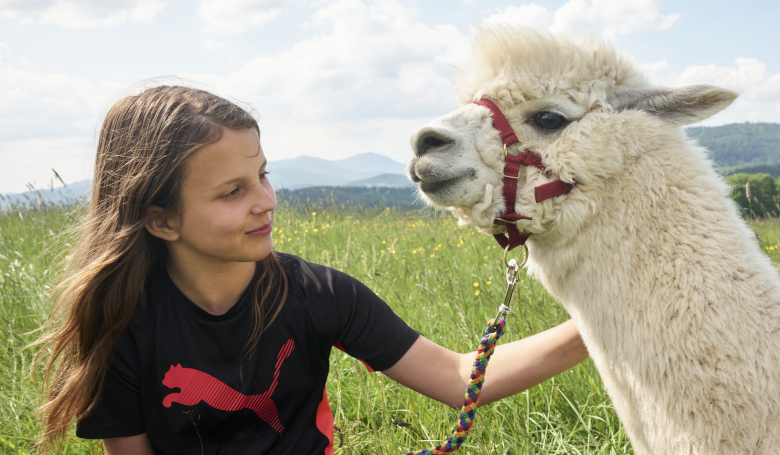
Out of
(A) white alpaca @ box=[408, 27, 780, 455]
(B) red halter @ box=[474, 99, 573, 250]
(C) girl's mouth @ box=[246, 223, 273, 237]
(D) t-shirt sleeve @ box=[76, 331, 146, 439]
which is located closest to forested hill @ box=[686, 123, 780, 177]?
(A) white alpaca @ box=[408, 27, 780, 455]

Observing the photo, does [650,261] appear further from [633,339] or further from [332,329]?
[332,329]

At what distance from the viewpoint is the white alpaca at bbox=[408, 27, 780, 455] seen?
46.1 inches

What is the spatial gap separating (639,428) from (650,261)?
A: 48 cm

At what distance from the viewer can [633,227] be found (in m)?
1.31

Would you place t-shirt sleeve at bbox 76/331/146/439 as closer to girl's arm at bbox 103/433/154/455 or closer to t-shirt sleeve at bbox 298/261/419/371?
girl's arm at bbox 103/433/154/455

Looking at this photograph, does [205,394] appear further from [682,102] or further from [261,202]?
[682,102]

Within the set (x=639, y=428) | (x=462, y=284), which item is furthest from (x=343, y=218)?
(x=639, y=428)

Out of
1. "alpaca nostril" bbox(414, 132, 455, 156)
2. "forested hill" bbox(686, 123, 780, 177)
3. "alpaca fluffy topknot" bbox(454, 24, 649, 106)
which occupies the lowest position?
"forested hill" bbox(686, 123, 780, 177)

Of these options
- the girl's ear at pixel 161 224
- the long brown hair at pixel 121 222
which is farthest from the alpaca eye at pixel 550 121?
the girl's ear at pixel 161 224

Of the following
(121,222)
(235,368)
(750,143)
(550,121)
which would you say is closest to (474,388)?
(235,368)

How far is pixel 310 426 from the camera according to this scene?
5.23 ft

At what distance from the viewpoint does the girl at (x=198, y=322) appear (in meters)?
1.38

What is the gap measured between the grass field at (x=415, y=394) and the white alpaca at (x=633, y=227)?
530mm

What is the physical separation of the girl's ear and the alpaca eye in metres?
1.14
